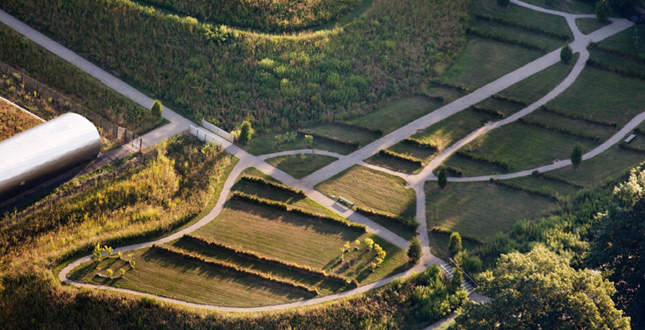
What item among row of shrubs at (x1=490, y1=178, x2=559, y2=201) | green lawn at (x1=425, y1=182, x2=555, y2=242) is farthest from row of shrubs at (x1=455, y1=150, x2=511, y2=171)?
green lawn at (x1=425, y1=182, x2=555, y2=242)

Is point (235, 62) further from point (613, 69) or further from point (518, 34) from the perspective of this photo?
point (613, 69)

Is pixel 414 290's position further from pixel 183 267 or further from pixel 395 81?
pixel 395 81

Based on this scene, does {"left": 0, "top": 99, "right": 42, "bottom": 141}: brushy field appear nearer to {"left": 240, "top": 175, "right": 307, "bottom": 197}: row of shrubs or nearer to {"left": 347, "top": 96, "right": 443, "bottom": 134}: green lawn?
{"left": 240, "top": 175, "right": 307, "bottom": 197}: row of shrubs

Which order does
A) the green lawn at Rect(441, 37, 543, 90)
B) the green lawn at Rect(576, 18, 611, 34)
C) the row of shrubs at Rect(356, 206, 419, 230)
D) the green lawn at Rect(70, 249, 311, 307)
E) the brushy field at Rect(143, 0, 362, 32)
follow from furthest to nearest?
1. the green lawn at Rect(576, 18, 611, 34)
2. the green lawn at Rect(441, 37, 543, 90)
3. the brushy field at Rect(143, 0, 362, 32)
4. the row of shrubs at Rect(356, 206, 419, 230)
5. the green lawn at Rect(70, 249, 311, 307)

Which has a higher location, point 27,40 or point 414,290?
point 27,40

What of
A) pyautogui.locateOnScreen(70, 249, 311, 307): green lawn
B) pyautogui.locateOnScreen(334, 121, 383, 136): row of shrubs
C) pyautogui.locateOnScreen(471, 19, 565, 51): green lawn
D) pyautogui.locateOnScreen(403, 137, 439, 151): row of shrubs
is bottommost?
pyautogui.locateOnScreen(70, 249, 311, 307): green lawn

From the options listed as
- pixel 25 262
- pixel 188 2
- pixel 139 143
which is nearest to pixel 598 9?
pixel 188 2

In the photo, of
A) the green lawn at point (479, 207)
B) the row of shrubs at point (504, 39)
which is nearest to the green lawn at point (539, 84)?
the row of shrubs at point (504, 39)

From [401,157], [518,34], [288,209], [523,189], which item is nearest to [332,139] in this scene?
[401,157]
